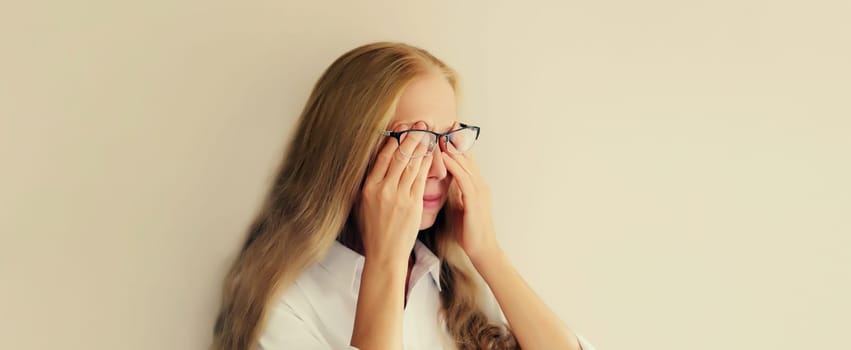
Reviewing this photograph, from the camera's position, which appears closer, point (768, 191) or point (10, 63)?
point (10, 63)

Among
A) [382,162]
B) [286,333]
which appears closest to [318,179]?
[382,162]

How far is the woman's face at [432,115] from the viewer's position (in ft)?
4.37

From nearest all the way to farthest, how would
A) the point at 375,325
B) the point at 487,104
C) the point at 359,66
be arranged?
1. the point at 375,325
2. the point at 359,66
3. the point at 487,104

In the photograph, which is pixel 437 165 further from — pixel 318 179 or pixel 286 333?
pixel 286 333

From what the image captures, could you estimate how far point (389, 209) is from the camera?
128 cm

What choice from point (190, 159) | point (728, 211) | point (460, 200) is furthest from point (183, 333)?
point (728, 211)

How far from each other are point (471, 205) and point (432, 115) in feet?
0.57

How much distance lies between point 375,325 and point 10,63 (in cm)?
67

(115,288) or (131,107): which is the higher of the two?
(131,107)

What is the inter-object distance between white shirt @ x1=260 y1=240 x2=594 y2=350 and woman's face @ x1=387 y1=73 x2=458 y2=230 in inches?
4.9

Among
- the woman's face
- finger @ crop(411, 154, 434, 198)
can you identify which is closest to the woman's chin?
the woman's face

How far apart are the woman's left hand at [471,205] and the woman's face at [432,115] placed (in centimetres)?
2

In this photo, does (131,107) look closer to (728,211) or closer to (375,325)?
(375,325)

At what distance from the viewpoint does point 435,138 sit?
1.33m
